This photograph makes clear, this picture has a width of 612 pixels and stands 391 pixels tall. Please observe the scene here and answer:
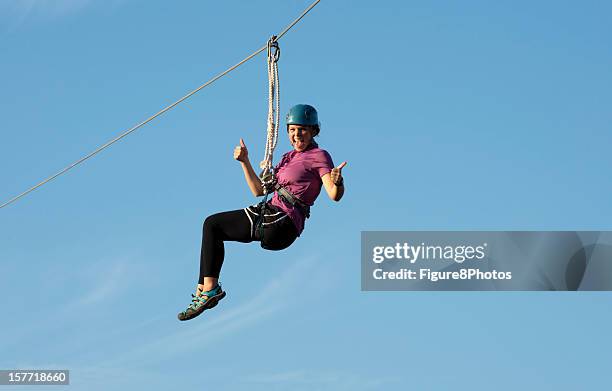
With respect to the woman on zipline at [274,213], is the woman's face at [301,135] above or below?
above

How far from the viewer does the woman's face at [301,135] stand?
13336 mm

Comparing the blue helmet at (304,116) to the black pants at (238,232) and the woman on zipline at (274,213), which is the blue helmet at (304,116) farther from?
the black pants at (238,232)

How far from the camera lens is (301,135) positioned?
13.3 meters

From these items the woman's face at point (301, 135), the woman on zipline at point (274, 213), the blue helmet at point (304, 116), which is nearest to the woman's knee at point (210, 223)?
the woman on zipline at point (274, 213)

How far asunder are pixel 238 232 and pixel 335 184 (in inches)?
56.1

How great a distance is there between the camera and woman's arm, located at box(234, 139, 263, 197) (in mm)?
13258

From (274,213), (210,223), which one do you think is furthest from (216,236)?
(274,213)

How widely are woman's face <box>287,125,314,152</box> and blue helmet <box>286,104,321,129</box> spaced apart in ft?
0.19

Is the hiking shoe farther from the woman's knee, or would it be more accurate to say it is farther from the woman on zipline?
→ the woman's knee

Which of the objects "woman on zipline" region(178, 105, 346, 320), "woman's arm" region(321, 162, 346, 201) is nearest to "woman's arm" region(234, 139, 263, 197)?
"woman on zipline" region(178, 105, 346, 320)

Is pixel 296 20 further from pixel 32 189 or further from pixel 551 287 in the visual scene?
pixel 551 287

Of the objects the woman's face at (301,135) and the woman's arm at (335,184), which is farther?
the woman's face at (301,135)

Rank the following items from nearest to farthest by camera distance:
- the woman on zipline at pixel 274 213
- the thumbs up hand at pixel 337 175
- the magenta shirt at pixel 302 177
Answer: the thumbs up hand at pixel 337 175 → the magenta shirt at pixel 302 177 → the woman on zipline at pixel 274 213

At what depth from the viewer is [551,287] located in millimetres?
27078
